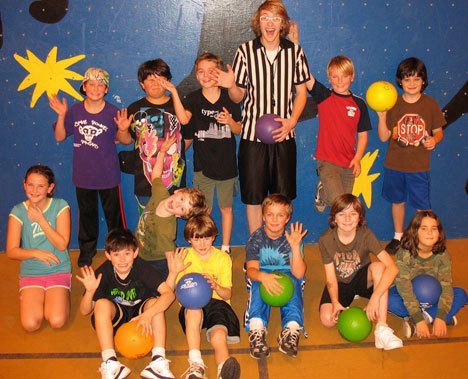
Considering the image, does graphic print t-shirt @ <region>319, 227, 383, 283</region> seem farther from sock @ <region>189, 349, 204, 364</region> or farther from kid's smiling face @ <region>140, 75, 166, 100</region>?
kid's smiling face @ <region>140, 75, 166, 100</region>

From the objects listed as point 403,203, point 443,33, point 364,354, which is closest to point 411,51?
point 443,33

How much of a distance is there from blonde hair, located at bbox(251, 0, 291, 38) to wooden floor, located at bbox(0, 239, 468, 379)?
2459 millimetres

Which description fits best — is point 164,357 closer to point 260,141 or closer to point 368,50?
point 260,141

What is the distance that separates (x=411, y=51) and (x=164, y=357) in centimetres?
371

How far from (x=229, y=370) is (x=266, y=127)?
2035 millimetres

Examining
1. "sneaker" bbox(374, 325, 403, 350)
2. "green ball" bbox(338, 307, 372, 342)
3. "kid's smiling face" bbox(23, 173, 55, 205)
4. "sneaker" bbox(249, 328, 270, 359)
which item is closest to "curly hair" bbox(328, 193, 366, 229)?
"green ball" bbox(338, 307, 372, 342)

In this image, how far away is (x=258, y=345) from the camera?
3.79 meters

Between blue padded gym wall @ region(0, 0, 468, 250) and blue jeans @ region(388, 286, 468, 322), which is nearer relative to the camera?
blue jeans @ region(388, 286, 468, 322)

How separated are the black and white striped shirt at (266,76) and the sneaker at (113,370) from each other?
221 cm

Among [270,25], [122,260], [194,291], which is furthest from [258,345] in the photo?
[270,25]

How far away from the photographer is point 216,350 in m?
3.67

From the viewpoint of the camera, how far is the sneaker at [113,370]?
139 inches

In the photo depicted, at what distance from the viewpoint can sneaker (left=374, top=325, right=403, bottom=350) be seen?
151 inches

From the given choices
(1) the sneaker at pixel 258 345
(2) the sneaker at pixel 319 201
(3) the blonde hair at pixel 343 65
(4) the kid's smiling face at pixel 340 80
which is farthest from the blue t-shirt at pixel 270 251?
(3) the blonde hair at pixel 343 65
